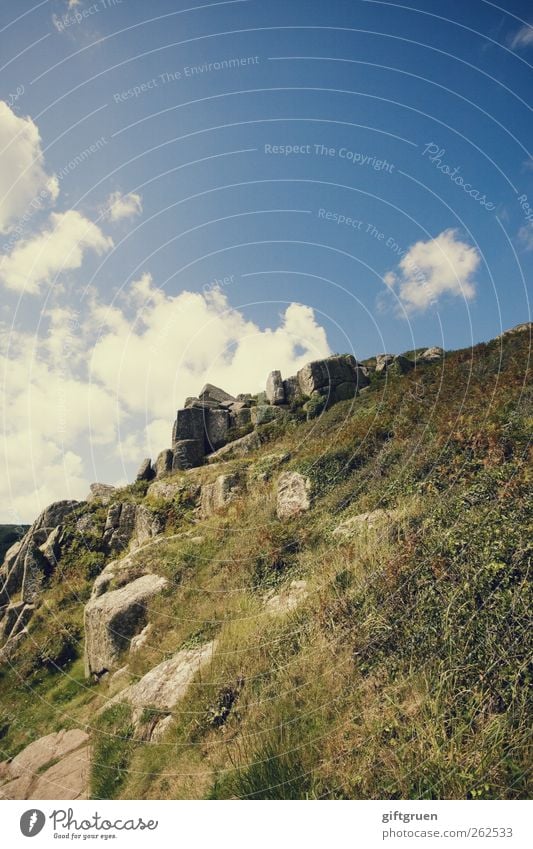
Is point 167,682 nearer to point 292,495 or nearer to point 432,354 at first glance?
point 292,495

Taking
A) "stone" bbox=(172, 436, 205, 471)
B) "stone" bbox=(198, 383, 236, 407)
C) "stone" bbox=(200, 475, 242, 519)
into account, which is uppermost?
"stone" bbox=(198, 383, 236, 407)

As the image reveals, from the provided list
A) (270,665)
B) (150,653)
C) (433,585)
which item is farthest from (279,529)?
(433,585)

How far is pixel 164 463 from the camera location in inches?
1256

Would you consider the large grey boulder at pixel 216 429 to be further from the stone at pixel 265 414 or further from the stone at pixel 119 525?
the stone at pixel 119 525

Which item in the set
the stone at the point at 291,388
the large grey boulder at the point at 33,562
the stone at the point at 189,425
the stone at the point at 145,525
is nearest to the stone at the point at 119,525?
the stone at the point at 145,525

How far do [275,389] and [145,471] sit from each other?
1302 cm

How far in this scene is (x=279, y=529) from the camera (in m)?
12.4

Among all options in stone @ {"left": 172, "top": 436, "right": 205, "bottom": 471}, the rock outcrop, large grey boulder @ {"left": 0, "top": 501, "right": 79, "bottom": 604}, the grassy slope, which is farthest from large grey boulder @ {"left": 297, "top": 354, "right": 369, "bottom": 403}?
the rock outcrop

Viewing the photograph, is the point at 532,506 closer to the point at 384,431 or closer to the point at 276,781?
the point at 276,781

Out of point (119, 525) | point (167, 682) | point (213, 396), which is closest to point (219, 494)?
point (119, 525)

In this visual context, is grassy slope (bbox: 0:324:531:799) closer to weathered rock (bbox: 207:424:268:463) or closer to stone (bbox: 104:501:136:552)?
stone (bbox: 104:501:136:552)

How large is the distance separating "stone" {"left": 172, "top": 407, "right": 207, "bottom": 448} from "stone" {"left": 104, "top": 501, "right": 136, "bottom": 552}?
9.05 m

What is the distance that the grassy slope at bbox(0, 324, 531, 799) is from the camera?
4445 mm
